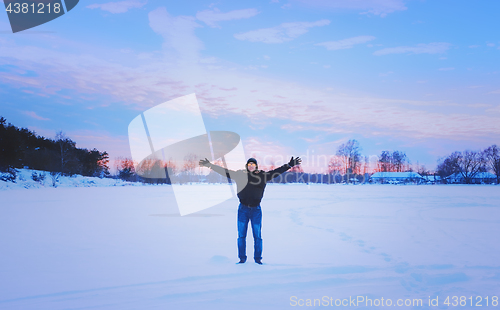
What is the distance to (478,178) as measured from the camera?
8744cm

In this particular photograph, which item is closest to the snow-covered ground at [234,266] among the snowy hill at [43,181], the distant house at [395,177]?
the snowy hill at [43,181]

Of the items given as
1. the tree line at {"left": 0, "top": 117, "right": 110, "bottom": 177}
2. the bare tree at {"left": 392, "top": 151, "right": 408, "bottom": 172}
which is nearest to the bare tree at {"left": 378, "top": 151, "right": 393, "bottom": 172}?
the bare tree at {"left": 392, "top": 151, "right": 408, "bottom": 172}

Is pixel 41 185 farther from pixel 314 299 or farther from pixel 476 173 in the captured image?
pixel 476 173

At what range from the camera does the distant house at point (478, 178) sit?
285ft

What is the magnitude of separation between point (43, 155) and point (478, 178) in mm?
101070

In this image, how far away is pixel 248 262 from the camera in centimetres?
557

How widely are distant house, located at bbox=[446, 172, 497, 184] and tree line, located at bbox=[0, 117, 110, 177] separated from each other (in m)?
88.1

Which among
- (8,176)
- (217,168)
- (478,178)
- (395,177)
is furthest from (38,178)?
(478,178)

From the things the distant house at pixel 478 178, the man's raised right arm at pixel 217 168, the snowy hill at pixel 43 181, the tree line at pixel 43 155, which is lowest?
the distant house at pixel 478 178

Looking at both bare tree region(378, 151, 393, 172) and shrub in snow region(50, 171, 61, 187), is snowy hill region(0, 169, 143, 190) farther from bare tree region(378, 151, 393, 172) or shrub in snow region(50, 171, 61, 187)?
bare tree region(378, 151, 393, 172)

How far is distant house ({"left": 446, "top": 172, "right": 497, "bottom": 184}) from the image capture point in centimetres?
8675

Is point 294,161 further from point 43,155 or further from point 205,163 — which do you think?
point 43,155

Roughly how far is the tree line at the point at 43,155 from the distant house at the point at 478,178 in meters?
88.1

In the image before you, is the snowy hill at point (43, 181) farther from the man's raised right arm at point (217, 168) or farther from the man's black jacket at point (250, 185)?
the man's black jacket at point (250, 185)
